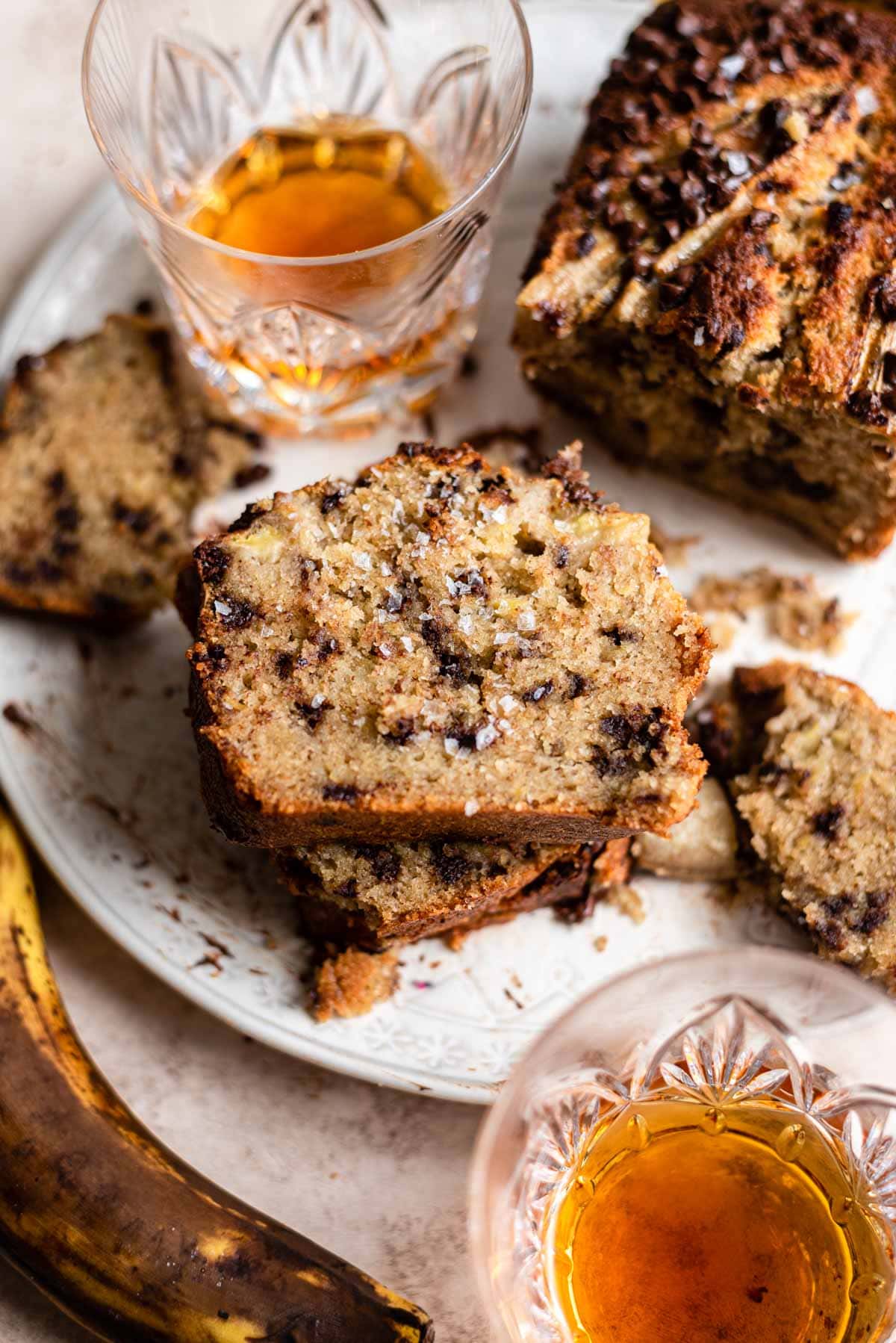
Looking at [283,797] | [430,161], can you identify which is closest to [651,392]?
[430,161]

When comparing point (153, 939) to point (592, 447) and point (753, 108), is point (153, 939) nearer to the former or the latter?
point (592, 447)

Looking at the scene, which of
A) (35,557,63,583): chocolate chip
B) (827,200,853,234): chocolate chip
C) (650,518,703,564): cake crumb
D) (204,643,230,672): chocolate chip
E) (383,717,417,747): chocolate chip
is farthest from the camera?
(650,518,703,564): cake crumb

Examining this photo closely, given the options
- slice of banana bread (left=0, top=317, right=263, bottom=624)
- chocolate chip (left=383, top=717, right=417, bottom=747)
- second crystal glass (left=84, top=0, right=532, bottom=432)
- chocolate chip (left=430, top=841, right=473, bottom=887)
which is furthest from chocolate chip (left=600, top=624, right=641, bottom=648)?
slice of banana bread (left=0, top=317, right=263, bottom=624)

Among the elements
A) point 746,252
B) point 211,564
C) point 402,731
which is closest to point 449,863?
point 402,731

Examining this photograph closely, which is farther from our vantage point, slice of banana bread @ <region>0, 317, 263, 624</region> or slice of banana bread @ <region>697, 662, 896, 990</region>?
slice of banana bread @ <region>0, 317, 263, 624</region>

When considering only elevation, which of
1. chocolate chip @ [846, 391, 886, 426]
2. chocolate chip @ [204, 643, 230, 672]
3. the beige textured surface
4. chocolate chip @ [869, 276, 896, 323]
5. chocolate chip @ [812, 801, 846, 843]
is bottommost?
the beige textured surface

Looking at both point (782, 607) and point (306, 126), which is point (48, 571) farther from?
point (782, 607)

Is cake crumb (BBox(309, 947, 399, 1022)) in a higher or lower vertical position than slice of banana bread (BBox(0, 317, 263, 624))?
lower

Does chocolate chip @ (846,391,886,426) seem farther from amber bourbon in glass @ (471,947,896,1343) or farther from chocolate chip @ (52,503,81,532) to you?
chocolate chip @ (52,503,81,532)
